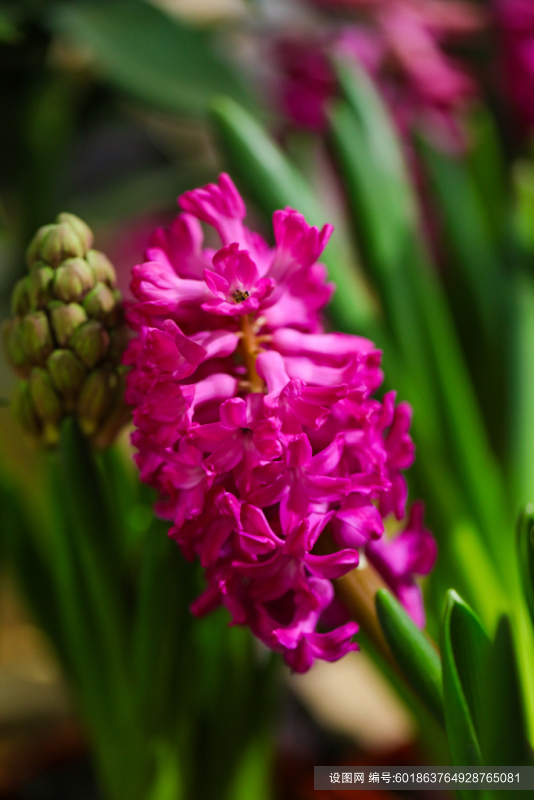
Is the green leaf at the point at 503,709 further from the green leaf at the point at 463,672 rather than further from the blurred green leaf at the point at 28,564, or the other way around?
the blurred green leaf at the point at 28,564

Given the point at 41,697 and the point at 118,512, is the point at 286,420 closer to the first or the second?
the point at 118,512

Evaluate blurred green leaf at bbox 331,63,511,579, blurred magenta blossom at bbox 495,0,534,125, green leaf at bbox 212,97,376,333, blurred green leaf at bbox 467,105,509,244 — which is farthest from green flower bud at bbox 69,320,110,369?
blurred magenta blossom at bbox 495,0,534,125

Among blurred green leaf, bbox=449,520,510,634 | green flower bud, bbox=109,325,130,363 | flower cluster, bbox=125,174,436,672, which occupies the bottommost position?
blurred green leaf, bbox=449,520,510,634

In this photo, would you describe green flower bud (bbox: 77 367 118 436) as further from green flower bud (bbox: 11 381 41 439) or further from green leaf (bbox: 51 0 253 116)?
green leaf (bbox: 51 0 253 116)

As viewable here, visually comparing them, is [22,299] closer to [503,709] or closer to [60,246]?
[60,246]

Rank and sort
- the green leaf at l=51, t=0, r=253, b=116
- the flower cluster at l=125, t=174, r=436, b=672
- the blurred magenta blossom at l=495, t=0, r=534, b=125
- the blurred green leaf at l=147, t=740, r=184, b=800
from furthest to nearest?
the blurred magenta blossom at l=495, t=0, r=534, b=125 → the green leaf at l=51, t=0, r=253, b=116 → the blurred green leaf at l=147, t=740, r=184, b=800 → the flower cluster at l=125, t=174, r=436, b=672

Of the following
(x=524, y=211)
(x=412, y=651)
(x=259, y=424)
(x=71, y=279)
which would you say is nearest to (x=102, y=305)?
(x=71, y=279)

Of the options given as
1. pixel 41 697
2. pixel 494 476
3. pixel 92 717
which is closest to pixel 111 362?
pixel 92 717

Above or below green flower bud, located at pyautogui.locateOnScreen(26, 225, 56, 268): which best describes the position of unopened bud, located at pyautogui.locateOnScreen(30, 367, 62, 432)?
below
